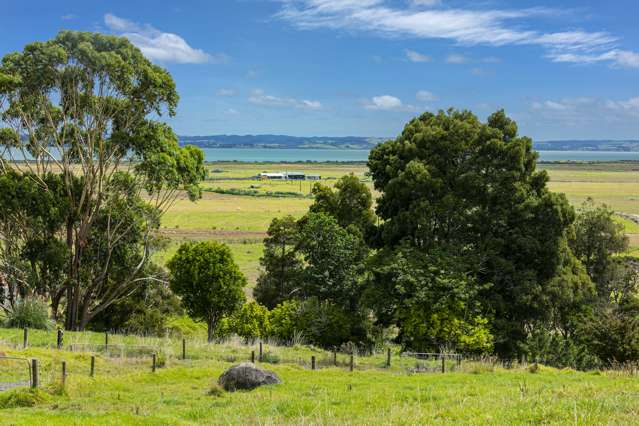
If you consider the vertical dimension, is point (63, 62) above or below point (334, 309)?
above

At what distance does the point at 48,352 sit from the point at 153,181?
12.7 m

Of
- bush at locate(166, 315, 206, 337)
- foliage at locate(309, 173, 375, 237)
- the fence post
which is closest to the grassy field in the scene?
the fence post

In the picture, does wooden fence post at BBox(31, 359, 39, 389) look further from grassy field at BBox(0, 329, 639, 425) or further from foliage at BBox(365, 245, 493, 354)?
foliage at BBox(365, 245, 493, 354)

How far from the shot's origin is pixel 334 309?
2955 centimetres

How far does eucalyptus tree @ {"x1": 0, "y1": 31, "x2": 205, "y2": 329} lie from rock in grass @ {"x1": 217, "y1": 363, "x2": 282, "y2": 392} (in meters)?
16.3

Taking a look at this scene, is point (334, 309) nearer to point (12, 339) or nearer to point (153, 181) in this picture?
point (153, 181)

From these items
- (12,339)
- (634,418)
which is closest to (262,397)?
(634,418)

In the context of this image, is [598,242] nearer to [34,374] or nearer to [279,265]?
[279,265]

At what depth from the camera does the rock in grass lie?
1697 centimetres

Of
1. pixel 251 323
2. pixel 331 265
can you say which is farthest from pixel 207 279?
pixel 331 265

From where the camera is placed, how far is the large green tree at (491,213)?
27.5 m

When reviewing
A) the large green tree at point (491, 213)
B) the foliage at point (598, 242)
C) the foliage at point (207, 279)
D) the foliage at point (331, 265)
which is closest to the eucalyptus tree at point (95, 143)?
the foliage at point (207, 279)

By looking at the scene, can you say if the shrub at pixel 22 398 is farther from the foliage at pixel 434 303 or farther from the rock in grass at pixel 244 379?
the foliage at pixel 434 303

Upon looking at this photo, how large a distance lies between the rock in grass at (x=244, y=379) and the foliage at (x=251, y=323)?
12370 mm
